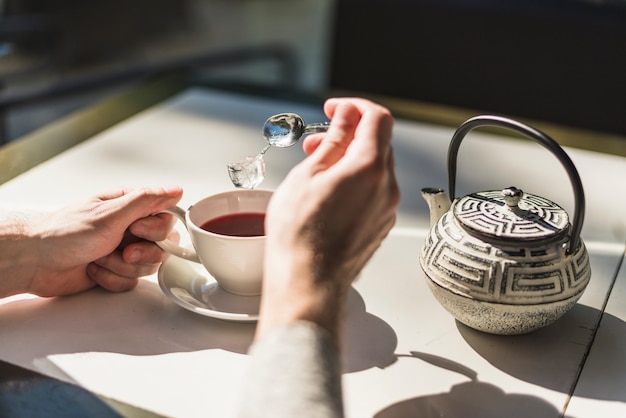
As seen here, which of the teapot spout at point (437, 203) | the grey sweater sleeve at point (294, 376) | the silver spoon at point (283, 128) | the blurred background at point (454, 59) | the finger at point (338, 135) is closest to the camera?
the grey sweater sleeve at point (294, 376)

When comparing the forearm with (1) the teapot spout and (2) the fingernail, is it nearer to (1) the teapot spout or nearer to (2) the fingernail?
(2) the fingernail

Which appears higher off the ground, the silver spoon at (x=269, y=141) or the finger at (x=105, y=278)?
the silver spoon at (x=269, y=141)

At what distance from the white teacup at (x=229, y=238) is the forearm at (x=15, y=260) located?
120 mm

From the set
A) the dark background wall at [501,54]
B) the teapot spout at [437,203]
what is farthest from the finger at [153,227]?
the dark background wall at [501,54]

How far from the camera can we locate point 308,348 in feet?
1.57

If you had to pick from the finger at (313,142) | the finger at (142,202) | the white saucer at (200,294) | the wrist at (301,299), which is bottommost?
the white saucer at (200,294)

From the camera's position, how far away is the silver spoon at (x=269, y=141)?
2.46 feet

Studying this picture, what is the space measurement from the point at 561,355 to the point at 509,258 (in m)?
0.12

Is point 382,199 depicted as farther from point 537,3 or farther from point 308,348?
point 537,3

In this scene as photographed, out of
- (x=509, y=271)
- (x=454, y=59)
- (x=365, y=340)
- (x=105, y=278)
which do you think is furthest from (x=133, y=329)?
(x=454, y=59)

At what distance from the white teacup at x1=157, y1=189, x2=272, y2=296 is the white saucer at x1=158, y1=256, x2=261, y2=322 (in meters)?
0.01

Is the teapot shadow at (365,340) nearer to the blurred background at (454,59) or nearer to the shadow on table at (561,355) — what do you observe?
the shadow on table at (561,355)

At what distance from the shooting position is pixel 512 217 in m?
0.63

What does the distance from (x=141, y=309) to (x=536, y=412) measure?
366 mm
